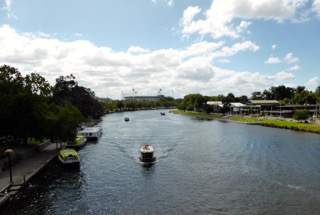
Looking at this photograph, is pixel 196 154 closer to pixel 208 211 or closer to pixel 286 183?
pixel 286 183

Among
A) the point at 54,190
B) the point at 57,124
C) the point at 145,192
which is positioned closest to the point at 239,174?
the point at 145,192

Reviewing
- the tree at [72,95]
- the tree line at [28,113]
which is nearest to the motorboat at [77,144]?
the tree line at [28,113]

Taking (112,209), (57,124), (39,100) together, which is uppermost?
(39,100)

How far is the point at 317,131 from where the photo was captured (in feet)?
335

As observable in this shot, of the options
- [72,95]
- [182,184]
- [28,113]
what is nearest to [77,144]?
[28,113]

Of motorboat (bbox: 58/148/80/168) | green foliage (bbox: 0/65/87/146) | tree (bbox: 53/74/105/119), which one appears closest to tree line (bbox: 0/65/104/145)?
green foliage (bbox: 0/65/87/146)

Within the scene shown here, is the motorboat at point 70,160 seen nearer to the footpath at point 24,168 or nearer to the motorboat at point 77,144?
the footpath at point 24,168

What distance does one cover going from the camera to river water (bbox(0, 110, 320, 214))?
34.7 metres

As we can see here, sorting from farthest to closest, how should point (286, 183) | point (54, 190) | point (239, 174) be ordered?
point (239, 174), point (286, 183), point (54, 190)

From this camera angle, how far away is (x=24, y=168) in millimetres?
45688

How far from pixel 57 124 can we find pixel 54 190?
2502 cm

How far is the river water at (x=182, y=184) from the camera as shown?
34.7 meters

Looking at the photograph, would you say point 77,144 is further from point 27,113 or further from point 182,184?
point 182,184

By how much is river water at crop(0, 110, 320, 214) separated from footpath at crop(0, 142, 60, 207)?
109 cm
